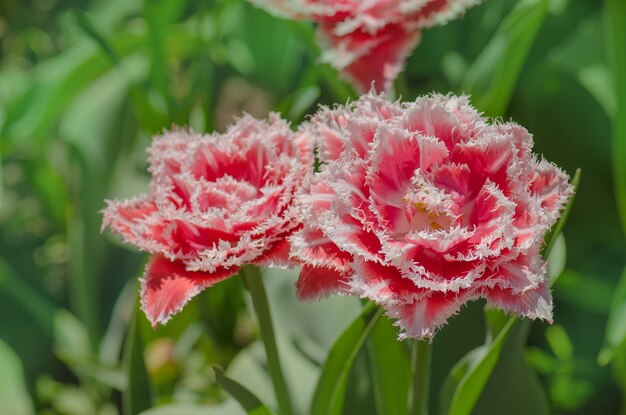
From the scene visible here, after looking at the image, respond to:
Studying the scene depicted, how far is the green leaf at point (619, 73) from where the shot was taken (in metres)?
0.62

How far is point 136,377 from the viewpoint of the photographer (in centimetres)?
57

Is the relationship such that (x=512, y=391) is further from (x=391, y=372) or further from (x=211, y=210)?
(x=211, y=210)

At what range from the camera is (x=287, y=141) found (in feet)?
1.37

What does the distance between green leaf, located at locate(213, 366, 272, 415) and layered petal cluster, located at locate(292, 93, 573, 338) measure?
64mm

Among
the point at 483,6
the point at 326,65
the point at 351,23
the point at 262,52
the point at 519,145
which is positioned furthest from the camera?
the point at 262,52

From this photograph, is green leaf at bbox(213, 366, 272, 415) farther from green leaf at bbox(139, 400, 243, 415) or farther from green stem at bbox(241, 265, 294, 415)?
Answer: green leaf at bbox(139, 400, 243, 415)

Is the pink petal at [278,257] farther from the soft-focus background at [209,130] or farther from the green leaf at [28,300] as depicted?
the green leaf at [28,300]

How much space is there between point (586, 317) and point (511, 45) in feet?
0.76

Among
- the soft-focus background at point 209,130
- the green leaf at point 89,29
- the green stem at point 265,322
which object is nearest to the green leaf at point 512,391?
the soft-focus background at point 209,130

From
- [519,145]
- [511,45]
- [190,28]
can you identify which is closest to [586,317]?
[511,45]

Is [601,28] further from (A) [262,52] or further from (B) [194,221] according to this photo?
(B) [194,221]

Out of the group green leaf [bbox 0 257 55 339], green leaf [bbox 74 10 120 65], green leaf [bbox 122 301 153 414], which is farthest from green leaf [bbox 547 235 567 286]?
green leaf [bbox 0 257 55 339]

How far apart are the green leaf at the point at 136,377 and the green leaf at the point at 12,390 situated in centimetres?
18

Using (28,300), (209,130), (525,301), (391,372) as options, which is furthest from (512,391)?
(28,300)
